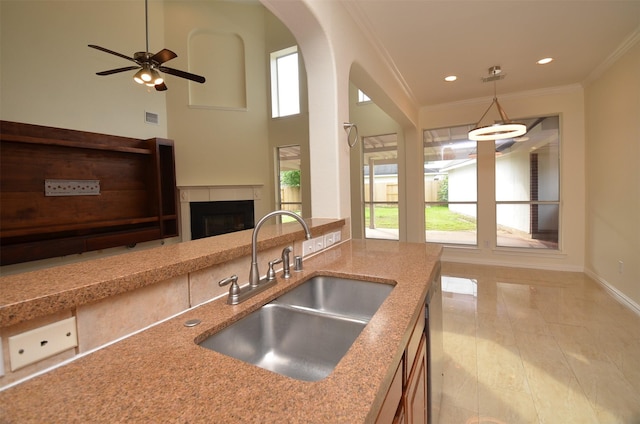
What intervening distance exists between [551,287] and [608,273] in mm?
644

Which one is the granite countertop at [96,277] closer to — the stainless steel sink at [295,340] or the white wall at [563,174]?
the stainless steel sink at [295,340]

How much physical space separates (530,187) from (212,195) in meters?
5.41

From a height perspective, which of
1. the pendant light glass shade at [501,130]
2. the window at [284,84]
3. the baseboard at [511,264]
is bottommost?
the baseboard at [511,264]

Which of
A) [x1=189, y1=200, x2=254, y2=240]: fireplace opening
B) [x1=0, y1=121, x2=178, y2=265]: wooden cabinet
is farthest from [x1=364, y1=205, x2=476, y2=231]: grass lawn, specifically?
[x1=0, y1=121, x2=178, y2=265]: wooden cabinet

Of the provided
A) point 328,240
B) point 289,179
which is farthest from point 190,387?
point 289,179

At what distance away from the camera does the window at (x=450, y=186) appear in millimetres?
5102

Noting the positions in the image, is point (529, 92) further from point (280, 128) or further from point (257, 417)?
point (257, 417)

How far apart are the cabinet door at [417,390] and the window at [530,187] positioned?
4456 millimetres

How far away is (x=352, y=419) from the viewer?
1.62 ft

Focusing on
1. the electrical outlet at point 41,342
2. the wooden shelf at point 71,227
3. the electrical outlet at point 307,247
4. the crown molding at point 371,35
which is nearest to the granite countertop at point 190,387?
the electrical outlet at point 41,342

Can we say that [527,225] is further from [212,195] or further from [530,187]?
[212,195]

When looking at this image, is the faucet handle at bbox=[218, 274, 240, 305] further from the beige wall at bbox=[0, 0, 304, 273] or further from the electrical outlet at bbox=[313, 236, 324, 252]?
the beige wall at bbox=[0, 0, 304, 273]

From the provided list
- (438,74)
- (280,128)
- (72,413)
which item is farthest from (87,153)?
(438,74)

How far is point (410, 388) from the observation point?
0.98 meters
